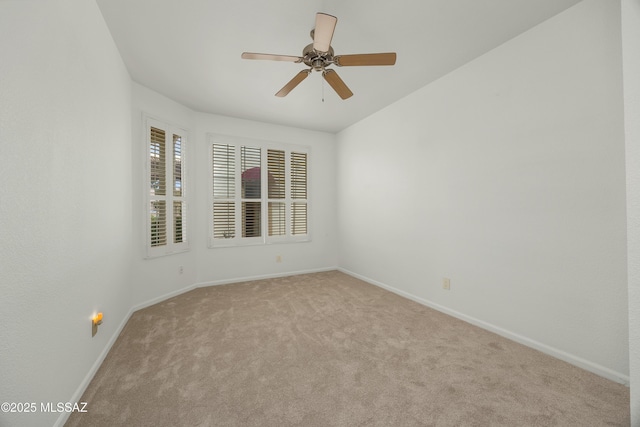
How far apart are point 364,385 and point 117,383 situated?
5.45 feet

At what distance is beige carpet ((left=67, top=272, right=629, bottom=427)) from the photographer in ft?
4.61

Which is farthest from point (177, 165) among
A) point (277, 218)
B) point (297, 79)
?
point (297, 79)

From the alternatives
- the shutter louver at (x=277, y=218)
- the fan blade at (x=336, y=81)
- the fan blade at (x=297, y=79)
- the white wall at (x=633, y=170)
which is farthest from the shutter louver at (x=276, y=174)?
the white wall at (x=633, y=170)

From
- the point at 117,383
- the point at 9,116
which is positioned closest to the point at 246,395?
the point at 117,383

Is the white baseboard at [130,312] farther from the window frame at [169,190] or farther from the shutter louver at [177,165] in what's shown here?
the shutter louver at [177,165]

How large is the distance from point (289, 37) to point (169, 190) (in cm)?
243

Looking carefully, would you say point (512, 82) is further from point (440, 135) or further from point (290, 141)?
point (290, 141)

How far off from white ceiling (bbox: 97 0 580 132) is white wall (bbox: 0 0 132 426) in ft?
1.40

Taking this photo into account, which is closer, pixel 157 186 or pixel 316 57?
pixel 316 57

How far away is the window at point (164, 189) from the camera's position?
122 inches

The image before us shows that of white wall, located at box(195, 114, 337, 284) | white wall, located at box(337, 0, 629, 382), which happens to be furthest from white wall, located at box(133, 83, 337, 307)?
white wall, located at box(337, 0, 629, 382)

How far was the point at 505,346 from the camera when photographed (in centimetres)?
212

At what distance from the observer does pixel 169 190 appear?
3344mm

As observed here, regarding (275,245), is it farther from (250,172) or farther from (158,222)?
(158,222)
